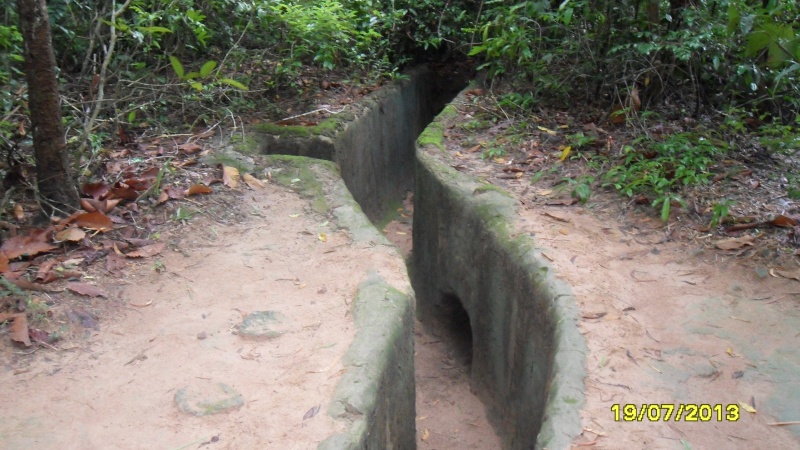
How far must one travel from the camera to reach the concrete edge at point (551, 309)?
283 centimetres

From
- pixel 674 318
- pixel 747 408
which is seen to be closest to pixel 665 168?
pixel 674 318

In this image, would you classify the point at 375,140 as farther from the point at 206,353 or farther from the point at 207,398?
the point at 207,398

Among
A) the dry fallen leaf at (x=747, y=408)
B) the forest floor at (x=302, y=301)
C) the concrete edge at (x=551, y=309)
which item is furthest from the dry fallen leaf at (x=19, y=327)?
the dry fallen leaf at (x=747, y=408)

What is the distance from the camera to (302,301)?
→ 143 inches

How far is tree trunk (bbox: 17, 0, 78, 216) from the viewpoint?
363 centimetres

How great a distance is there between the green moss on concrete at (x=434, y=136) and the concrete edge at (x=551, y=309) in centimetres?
21

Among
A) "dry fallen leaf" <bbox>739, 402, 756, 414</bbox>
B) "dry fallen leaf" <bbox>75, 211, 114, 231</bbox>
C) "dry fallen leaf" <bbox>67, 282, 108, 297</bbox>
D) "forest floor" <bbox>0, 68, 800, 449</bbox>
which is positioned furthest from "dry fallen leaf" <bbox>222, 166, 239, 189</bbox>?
"dry fallen leaf" <bbox>739, 402, 756, 414</bbox>

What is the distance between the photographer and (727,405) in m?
2.92

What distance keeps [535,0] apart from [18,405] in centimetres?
488

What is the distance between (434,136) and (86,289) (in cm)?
331

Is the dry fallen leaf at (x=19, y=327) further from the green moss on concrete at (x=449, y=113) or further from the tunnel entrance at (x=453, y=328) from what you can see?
the green moss on concrete at (x=449, y=113)

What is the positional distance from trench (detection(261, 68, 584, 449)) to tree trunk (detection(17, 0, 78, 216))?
7.00 ft

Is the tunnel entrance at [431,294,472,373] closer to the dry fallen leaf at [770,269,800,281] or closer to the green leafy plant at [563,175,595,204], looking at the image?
the green leafy plant at [563,175,595,204]

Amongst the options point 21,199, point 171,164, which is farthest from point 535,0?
point 21,199
